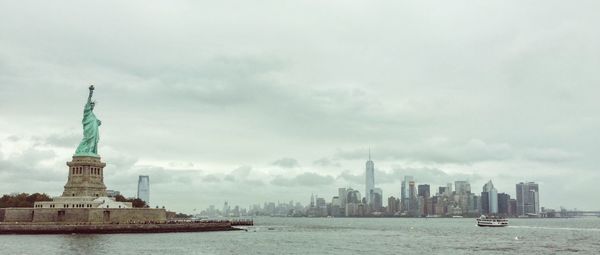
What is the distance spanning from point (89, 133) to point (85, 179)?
1079 cm

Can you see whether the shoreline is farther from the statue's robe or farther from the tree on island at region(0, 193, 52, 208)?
the tree on island at region(0, 193, 52, 208)

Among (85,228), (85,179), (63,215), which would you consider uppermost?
(85,179)

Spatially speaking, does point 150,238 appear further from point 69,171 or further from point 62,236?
point 69,171

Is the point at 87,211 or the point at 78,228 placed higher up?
the point at 87,211

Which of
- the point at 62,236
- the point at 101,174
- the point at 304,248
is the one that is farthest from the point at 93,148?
the point at 304,248

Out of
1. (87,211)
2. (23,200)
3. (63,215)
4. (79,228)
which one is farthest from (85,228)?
(23,200)

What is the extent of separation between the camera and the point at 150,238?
99938 mm

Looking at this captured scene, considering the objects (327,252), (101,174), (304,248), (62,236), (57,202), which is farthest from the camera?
(101,174)

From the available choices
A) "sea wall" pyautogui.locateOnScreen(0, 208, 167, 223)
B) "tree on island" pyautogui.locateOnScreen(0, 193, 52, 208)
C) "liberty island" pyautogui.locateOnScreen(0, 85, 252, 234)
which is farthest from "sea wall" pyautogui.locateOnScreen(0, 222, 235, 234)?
"tree on island" pyautogui.locateOnScreen(0, 193, 52, 208)

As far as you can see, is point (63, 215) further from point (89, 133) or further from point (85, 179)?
point (89, 133)

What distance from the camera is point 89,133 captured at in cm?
12644

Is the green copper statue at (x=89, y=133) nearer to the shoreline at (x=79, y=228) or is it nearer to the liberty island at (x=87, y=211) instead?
the liberty island at (x=87, y=211)

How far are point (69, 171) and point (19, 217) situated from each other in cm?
1411

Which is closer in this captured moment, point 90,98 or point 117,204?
point 117,204
